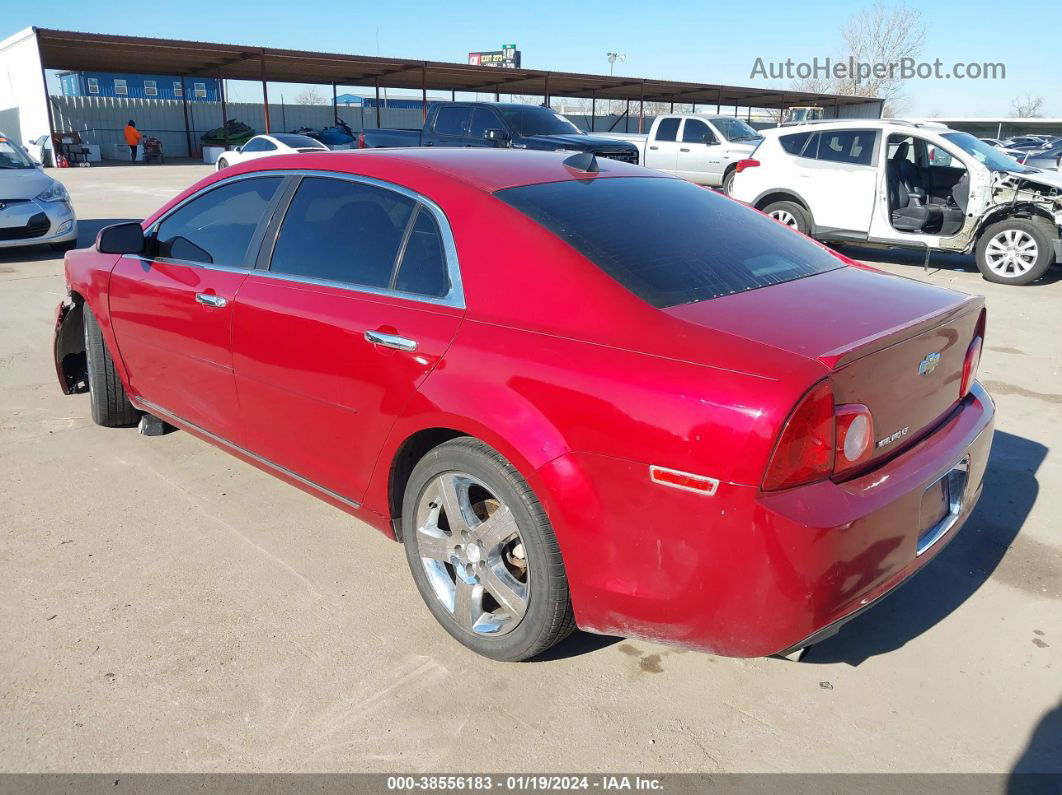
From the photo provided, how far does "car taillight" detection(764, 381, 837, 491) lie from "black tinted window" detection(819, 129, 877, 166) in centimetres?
911

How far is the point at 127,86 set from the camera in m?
65.2

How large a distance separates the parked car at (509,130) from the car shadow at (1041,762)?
13.0m

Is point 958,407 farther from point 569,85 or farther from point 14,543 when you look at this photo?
point 569,85

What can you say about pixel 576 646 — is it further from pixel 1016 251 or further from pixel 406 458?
pixel 1016 251

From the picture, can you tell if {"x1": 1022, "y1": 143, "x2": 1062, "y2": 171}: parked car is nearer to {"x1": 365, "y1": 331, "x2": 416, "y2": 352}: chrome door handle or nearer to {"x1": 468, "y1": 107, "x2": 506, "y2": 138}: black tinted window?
{"x1": 468, "y1": 107, "x2": 506, "y2": 138}: black tinted window

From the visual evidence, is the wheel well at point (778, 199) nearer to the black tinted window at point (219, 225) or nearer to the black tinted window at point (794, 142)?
the black tinted window at point (794, 142)

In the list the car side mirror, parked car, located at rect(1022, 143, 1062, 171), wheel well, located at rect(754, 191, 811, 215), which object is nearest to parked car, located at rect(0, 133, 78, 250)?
the car side mirror

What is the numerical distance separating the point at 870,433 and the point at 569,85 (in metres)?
38.9

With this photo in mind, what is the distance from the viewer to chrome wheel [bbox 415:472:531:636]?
260 cm

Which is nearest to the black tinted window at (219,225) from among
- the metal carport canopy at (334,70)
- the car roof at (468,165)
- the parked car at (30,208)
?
the car roof at (468,165)

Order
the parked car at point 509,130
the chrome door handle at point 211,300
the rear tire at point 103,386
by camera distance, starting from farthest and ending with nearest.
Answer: the parked car at point 509,130, the rear tire at point 103,386, the chrome door handle at point 211,300

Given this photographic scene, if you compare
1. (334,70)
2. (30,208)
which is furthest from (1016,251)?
(334,70)

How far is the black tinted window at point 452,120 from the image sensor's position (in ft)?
51.4

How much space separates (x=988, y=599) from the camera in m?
3.08
